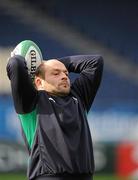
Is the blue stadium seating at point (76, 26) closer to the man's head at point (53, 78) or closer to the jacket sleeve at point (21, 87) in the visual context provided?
the man's head at point (53, 78)

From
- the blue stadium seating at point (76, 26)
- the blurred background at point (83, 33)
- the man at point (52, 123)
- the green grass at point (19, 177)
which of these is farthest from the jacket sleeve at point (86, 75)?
the blue stadium seating at point (76, 26)

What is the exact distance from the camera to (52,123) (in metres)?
3.29

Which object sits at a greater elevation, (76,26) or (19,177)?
(76,26)

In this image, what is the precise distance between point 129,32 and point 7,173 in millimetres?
4203

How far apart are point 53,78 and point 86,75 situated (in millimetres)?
309

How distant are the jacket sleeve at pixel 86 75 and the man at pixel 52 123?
0.40 feet

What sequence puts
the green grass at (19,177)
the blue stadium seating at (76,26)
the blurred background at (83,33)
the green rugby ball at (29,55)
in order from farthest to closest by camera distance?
1. the blue stadium seating at (76,26)
2. the blurred background at (83,33)
3. the green grass at (19,177)
4. the green rugby ball at (29,55)

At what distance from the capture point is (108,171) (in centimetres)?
893

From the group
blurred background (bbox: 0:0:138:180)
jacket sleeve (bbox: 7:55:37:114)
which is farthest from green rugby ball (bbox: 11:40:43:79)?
blurred background (bbox: 0:0:138:180)

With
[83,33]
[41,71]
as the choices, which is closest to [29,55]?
[41,71]

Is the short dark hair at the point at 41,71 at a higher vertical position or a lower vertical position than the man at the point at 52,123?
higher

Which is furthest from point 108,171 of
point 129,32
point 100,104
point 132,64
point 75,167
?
point 75,167

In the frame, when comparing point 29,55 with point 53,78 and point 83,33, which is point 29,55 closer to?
point 53,78

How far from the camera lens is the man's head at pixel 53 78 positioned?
341cm
